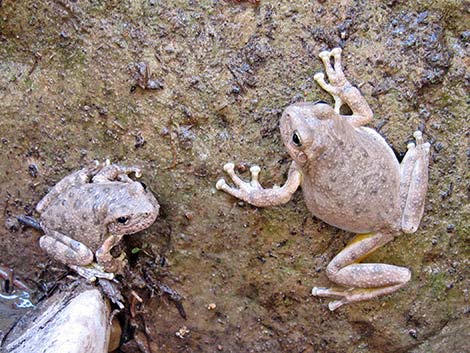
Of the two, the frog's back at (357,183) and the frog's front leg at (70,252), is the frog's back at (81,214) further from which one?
the frog's back at (357,183)

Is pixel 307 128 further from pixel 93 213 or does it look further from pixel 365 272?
pixel 93 213

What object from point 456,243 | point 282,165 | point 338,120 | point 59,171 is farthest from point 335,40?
point 59,171

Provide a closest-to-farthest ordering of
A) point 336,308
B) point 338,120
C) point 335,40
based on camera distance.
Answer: point 338,120
point 335,40
point 336,308

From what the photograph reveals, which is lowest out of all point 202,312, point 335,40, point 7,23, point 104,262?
point 202,312

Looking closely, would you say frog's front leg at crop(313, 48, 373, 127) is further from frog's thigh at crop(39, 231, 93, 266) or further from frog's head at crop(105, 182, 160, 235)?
frog's thigh at crop(39, 231, 93, 266)

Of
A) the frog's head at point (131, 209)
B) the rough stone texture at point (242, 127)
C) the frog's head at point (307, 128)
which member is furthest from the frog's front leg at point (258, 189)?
the frog's head at point (131, 209)

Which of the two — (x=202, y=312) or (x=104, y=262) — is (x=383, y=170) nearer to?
(x=202, y=312)

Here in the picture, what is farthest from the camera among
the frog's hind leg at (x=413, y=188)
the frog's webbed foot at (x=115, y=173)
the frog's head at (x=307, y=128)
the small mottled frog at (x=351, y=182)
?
the frog's webbed foot at (x=115, y=173)
